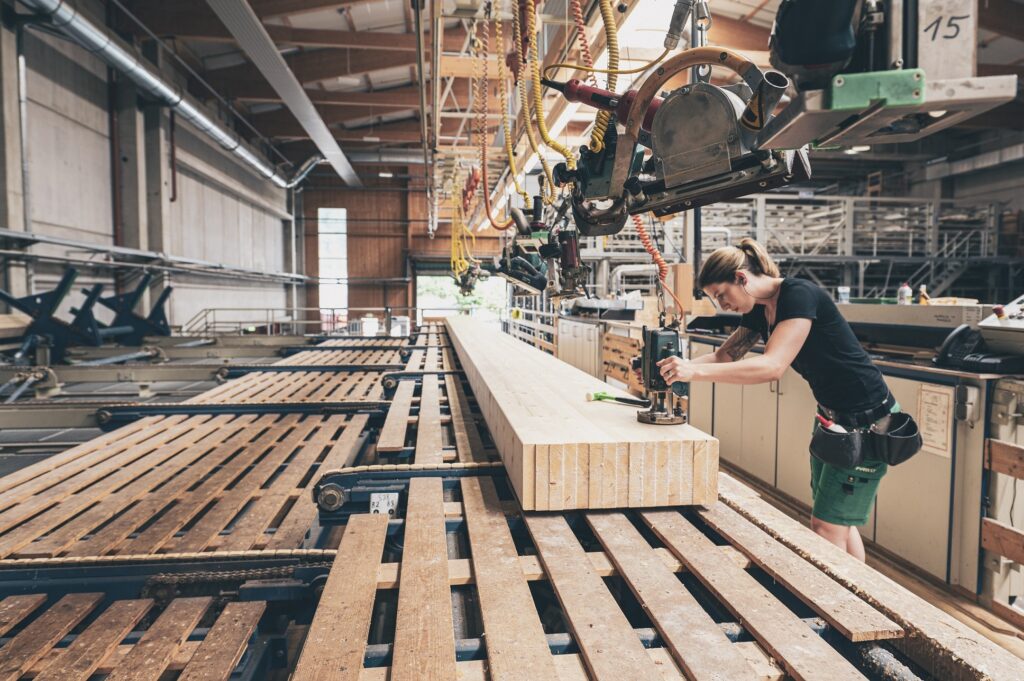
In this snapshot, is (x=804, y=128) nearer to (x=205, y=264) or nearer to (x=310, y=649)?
(x=310, y=649)

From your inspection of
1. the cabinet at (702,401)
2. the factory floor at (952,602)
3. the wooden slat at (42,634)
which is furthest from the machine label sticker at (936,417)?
the wooden slat at (42,634)

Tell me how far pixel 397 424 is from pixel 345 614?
→ 1.93 metres

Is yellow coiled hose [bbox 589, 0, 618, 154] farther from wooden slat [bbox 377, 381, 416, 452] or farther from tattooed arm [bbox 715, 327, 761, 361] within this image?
wooden slat [bbox 377, 381, 416, 452]

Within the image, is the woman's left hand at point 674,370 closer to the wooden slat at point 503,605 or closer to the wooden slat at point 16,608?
the wooden slat at point 503,605

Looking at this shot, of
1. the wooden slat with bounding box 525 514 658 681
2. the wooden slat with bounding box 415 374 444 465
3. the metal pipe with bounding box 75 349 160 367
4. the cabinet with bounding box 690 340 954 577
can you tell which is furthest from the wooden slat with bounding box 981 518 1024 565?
the metal pipe with bounding box 75 349 160 367

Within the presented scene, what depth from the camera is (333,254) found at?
20.8 metres

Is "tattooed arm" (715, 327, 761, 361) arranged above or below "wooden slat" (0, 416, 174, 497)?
above

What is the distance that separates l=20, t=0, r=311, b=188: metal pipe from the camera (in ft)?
22.6

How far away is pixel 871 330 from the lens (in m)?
4.36

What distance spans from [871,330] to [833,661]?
156 inches

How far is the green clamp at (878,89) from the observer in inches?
37.3

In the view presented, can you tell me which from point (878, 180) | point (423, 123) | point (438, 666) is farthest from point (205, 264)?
point (878, 180)

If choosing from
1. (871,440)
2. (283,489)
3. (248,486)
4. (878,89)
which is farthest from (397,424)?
(878,89)

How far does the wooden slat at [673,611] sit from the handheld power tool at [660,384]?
1.47 ft
